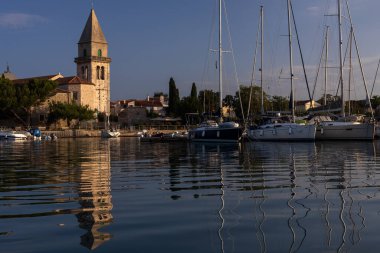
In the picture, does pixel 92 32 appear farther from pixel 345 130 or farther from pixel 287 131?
pixel 345 130

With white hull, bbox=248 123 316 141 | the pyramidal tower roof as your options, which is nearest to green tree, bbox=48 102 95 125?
the pyramidal tower roof

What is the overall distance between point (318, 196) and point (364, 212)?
1.79 meters

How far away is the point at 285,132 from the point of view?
42.3 m

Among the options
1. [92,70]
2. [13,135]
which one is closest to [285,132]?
[13,135]

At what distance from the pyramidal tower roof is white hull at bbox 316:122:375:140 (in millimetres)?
68669

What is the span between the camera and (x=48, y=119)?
87812mm

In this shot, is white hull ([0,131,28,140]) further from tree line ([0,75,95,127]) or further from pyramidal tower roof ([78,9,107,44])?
pyramidal tower roof ([78,9,107,44])

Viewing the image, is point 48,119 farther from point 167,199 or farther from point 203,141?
point 167,199

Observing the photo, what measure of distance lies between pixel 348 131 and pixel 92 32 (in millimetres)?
71054

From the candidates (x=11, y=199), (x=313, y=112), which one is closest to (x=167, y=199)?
(x=11, y=199)

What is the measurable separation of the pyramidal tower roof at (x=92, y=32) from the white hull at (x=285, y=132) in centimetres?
6414

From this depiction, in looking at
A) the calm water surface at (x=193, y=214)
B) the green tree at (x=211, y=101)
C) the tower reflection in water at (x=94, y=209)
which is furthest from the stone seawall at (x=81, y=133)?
the tower reflection in water at (x=94, y=209)

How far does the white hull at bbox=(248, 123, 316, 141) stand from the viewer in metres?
41.3

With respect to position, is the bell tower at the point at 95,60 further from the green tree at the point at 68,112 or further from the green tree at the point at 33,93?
the green tree at the point at 33,93
